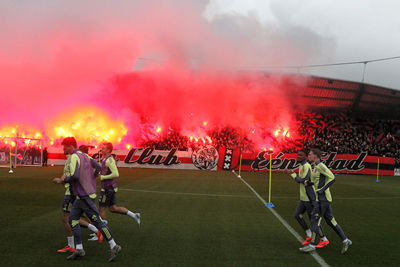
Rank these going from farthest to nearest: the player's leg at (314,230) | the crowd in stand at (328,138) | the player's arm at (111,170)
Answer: the crowd in stand at (328,138)
the player's arm at (111,170)
the player's leg at (314,230)

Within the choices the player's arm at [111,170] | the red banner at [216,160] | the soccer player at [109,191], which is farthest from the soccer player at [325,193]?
the red banner at [216,160]

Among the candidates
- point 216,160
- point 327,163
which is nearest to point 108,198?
point 216,160

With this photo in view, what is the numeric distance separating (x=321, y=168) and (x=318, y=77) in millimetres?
36629

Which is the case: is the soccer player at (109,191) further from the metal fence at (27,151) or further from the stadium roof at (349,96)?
the stadium roof at (349,96)

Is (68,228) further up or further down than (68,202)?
further down

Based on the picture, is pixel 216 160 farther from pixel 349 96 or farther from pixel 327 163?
pixel 349 96

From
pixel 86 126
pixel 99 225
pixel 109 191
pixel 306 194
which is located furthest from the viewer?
pixel 86 126

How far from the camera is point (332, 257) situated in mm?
7082

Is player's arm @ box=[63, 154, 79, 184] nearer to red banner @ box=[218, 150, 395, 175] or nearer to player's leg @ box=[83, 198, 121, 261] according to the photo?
player's leg @ box=[83, 198, 121, 261]

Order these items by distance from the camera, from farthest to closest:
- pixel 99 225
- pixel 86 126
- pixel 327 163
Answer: pixel 86 126, pixel 327 163, pixel 99 225

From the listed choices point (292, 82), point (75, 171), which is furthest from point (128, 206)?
point (292, 82)

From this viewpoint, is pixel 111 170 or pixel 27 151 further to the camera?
pixel 27 151

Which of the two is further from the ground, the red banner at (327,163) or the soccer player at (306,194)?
the soccer player at (306,194)

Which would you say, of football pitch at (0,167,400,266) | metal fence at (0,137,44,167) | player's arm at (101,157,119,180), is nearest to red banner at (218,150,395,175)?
metal fence at (0,137,44,167)
